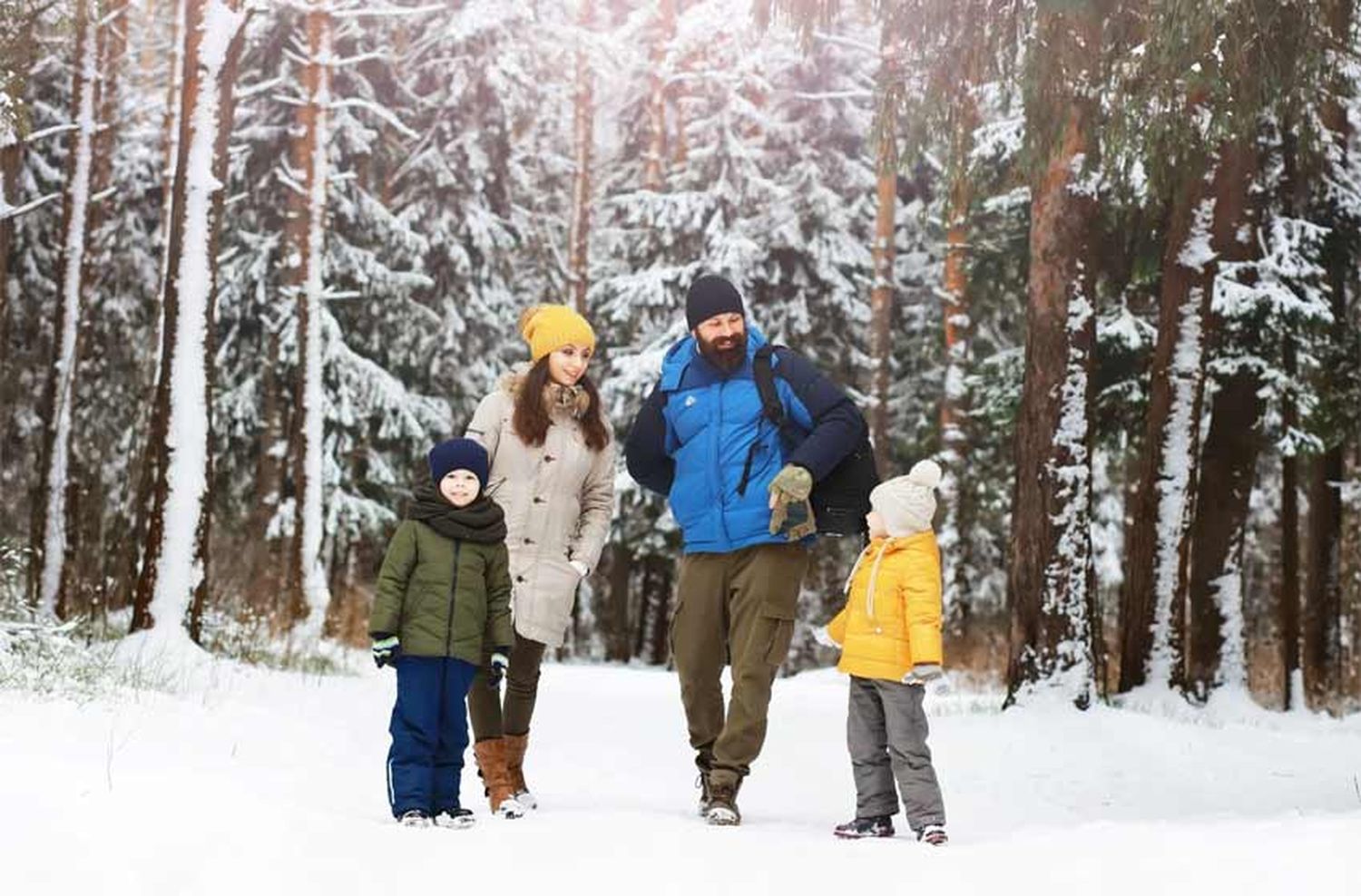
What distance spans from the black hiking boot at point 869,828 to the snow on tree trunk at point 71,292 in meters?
14.7

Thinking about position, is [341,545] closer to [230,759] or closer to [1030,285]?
[1030,285]

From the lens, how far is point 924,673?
552 cm

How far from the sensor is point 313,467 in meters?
18.5

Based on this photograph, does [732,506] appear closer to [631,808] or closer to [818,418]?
[818,418]

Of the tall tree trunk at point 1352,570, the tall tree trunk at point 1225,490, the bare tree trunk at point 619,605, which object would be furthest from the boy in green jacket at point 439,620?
the bare tree trunk at point 619,605

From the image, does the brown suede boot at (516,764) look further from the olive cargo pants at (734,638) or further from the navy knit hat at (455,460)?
the navy knit hat at (455,460)

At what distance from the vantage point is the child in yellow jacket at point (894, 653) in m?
5.60

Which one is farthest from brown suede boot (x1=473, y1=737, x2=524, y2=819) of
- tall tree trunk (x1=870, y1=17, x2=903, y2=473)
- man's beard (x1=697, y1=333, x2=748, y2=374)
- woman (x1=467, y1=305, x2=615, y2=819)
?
tall tree trunk (x1=870, y1=17, x2=903, y2=473)

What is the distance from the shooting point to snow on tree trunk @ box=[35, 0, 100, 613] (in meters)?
18.5

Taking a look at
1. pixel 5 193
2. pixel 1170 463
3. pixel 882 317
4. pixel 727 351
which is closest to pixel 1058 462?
pixel 1170 463

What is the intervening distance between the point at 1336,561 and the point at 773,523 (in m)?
16.5

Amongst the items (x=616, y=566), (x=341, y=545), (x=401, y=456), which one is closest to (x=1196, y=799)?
(x=401, y=456)

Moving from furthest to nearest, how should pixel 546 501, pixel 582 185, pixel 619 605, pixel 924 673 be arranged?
pixel 619 605 < pixel 582 185 < pixel 546 501 < pixel 924 673

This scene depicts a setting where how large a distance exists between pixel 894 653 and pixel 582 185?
22.4 meters
